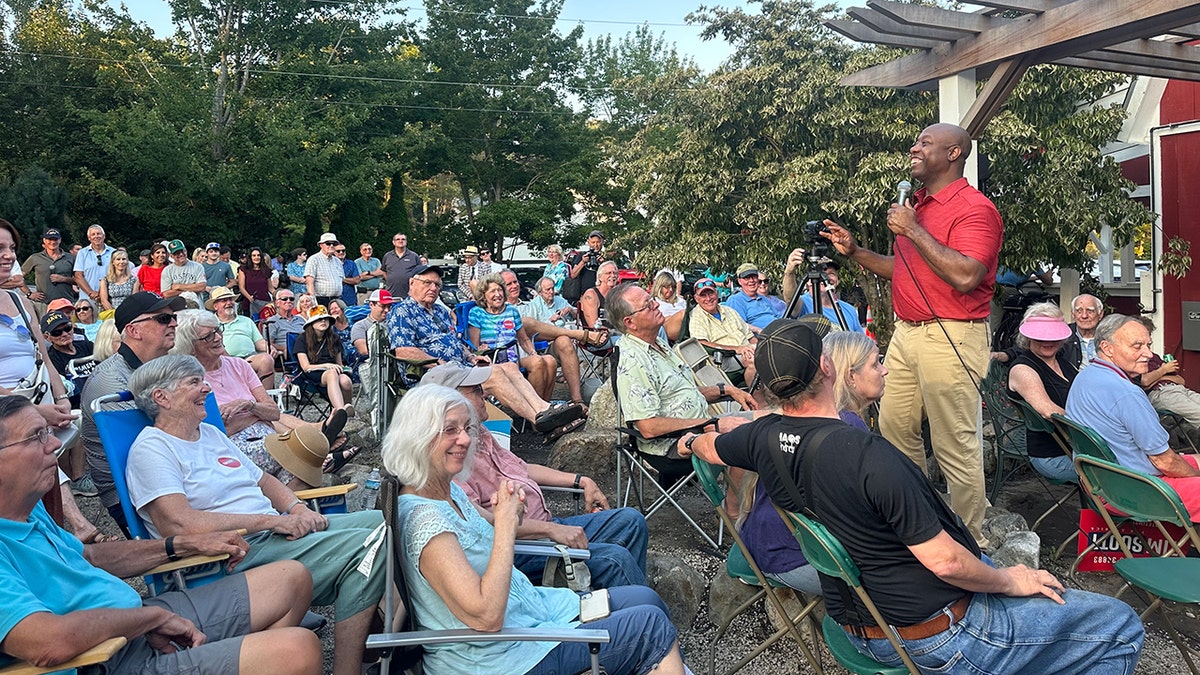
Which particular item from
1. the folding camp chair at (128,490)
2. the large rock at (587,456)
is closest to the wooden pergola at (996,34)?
the large rock at (587,456)

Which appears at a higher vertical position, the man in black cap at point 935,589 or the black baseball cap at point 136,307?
the black baseball cap at point 136,307

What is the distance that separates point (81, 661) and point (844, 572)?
5.66 feet

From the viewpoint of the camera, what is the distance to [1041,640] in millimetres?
2047

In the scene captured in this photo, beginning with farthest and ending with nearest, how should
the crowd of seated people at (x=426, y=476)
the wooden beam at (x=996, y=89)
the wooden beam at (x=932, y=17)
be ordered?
the wooden beam at (x=996, y=89)
the wooden beam at (x=932, y=17)
the crowd of seated people at (x=426, y=476)

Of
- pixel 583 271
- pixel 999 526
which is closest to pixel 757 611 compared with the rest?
pixel 999 526

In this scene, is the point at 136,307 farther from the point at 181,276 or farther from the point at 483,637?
the point at 181,276

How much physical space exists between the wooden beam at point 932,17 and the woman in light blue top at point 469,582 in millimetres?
3695

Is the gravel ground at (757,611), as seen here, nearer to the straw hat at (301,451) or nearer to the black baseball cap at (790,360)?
the straw hat at (301,451)

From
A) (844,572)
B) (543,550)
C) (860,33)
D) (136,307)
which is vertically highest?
(860,33)

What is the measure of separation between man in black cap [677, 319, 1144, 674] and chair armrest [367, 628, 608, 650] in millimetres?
649

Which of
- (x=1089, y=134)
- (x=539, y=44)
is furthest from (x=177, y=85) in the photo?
(x=1089, y=134)

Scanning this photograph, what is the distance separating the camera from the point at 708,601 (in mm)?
3465

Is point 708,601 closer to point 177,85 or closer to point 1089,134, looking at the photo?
point 1089,134

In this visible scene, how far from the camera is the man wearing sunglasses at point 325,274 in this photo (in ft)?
35.0
